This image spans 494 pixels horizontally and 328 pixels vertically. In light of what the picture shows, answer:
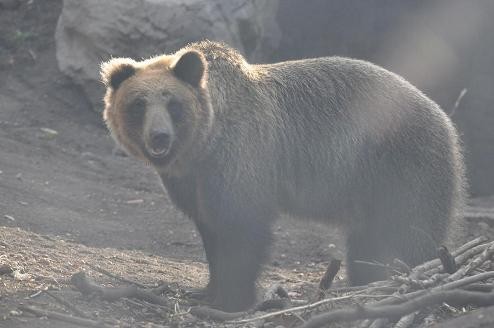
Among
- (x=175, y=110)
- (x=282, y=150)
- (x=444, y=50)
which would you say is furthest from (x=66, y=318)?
(x=444, y=50)

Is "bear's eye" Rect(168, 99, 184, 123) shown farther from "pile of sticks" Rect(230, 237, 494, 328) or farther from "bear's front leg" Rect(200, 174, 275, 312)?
"pile of sticks" Rect(230, 237, 494, 328)

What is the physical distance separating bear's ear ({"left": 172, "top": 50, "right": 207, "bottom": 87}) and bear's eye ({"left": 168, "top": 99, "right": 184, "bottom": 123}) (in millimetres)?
204

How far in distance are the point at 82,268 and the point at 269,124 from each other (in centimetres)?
186

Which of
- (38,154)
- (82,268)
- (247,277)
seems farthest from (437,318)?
(38,154)

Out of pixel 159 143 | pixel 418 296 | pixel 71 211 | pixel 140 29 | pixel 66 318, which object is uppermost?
pixel 140 29

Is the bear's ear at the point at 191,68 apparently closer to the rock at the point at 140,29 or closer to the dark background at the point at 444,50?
the rock at the point at 140,29

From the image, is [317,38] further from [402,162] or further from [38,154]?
[402,162]

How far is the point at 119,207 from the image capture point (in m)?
9.69

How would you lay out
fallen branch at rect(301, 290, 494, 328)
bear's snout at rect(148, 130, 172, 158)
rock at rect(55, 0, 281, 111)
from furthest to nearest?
rock at rect(55, 0, 281, 111)
bear's snout at rect(148, 130, 172, 158)
fallen branch at rect(301, 290, 494, 328)

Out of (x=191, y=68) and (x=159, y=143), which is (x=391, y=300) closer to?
(x=159, y=143)

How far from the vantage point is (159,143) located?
20.5ft

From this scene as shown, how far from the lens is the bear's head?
20.7 feet

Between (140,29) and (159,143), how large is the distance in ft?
16.8

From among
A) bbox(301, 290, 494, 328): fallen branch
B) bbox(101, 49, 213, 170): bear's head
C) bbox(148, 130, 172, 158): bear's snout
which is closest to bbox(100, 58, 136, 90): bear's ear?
bbox(101, 49, 213, 170): bear's head
